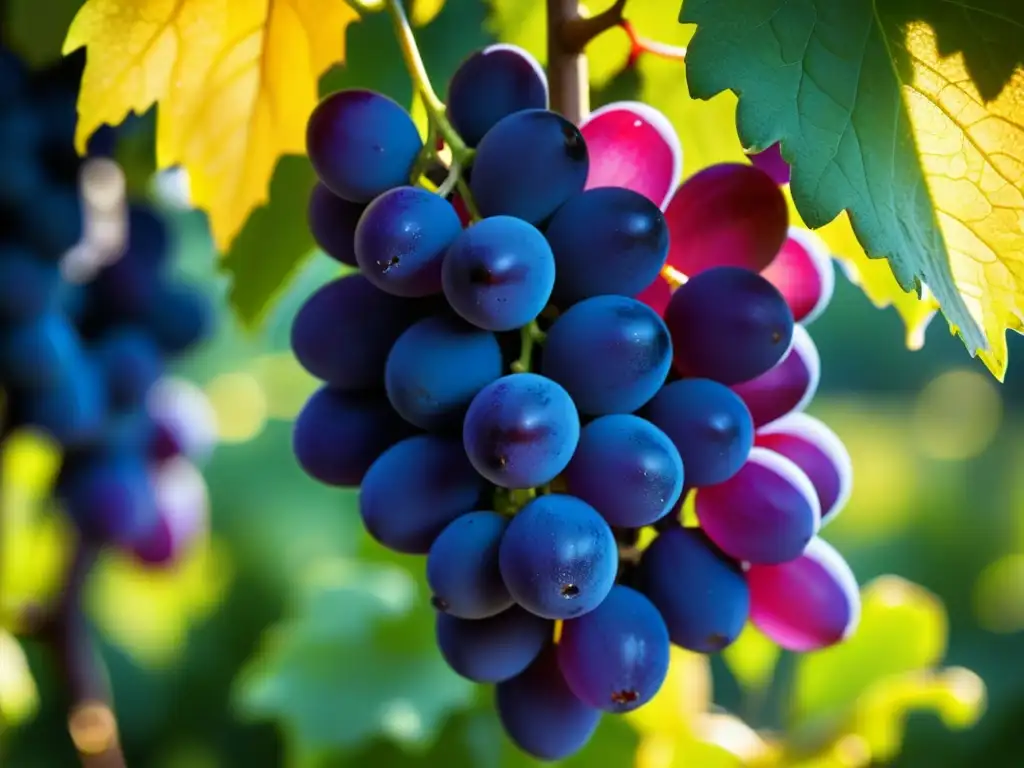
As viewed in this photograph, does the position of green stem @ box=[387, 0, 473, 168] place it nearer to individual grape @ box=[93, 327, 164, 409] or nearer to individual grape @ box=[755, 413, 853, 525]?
individual grape @ box=[755, 413, 853, 525]

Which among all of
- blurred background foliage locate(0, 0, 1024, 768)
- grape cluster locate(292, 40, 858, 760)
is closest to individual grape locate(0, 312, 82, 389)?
blurred background foliage locate(0, 0, 1024, 768)

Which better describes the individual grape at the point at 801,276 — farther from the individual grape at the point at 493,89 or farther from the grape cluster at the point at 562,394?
the individual grape at the point at 493,89

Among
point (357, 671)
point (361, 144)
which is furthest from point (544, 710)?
point (357, 671)

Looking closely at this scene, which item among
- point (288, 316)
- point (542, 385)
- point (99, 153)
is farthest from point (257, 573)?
point (542, 385)

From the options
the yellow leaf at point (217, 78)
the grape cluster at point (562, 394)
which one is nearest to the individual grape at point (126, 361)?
the yellow leaf at point (217, 78)

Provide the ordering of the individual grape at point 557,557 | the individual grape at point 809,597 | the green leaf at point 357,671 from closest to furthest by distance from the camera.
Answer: the individual grape at point 557,557
the individual grape at point 809,597
the green leaf at point 357,671

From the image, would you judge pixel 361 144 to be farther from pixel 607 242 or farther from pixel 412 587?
pixel 412 587
